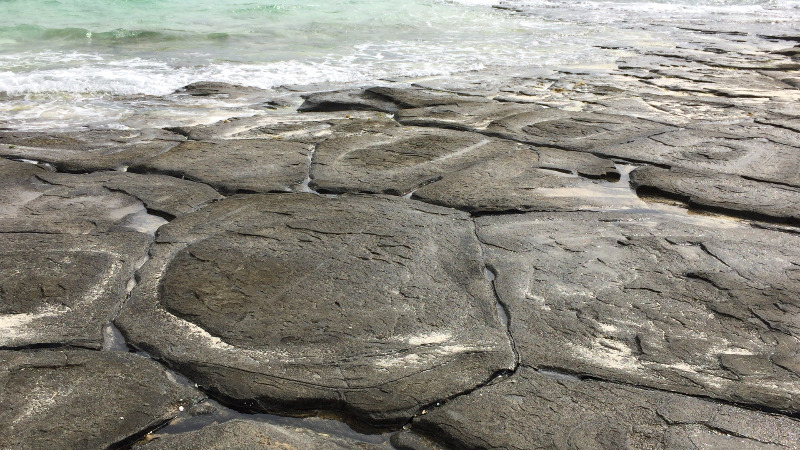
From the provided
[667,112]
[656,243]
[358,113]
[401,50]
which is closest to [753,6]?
[401,50]

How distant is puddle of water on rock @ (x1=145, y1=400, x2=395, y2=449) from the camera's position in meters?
1.90

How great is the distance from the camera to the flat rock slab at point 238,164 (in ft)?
12.2

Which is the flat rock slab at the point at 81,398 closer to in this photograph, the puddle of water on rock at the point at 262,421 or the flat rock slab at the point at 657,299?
the puddle of water on rock at the point at 262,421

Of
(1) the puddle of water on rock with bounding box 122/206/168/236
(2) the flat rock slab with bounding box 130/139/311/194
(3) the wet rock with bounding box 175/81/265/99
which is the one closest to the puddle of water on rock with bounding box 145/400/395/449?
(1) the puddle of water on rock with bounding box 122/206/168/236

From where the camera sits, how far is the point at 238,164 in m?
4.02

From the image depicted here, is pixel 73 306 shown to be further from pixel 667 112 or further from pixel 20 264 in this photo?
pixel 667 112

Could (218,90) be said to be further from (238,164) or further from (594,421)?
(594,421)

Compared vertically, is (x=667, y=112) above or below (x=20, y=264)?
above

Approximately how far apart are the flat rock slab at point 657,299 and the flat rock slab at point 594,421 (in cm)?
→ 8

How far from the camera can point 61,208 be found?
3342 millimetres

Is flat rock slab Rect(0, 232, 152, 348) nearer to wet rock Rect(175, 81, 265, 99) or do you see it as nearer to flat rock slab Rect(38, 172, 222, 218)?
flat rock slab Rect(38, 172, 222, 218)

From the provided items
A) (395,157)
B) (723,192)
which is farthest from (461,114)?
(723,192)

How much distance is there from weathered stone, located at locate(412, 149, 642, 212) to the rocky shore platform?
18 mm

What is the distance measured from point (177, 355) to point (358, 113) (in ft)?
11.5
